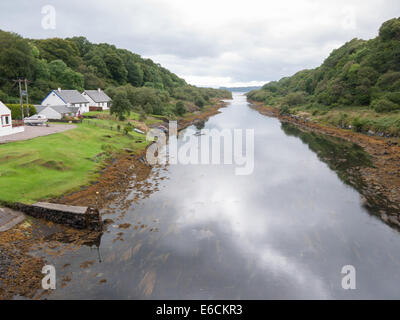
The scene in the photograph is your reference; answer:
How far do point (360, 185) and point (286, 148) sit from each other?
76.0 feet

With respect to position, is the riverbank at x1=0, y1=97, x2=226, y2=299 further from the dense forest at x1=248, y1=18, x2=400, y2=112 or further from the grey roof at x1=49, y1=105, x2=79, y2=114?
the dense forest at x1=248, y1=18, x2=400, y2=112

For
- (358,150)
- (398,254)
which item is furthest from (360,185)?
(358,150)

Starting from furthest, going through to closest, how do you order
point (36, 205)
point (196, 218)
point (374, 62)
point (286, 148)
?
point (374, 62) < point (286, 148) < point (196, 218) < point (36, 205)

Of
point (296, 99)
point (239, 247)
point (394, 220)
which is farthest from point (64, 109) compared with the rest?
point (296, 99)

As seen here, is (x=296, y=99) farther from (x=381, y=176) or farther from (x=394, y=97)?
(x=381, y=176)

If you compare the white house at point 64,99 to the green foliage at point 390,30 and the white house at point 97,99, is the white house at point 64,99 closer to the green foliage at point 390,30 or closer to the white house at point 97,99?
the white house at point 97,99

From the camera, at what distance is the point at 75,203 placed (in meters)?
23.1

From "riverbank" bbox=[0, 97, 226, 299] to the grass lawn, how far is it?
1.79 ft

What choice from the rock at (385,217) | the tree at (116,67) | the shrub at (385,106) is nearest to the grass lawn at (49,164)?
the rock at (385,217)

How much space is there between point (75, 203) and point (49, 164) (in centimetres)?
791

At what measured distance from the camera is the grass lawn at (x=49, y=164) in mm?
23016

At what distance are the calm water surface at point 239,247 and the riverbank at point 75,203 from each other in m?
1.20

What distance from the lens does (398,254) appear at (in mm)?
18984
